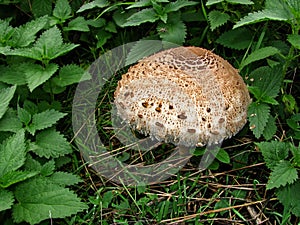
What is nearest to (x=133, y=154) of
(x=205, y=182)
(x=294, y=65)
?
(x=205, y=182)

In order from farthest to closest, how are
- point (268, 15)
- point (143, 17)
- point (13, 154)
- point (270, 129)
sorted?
1. point (143, 17)
2. point (270, 129)
3. point (268, 15)
4. point (13, 154)

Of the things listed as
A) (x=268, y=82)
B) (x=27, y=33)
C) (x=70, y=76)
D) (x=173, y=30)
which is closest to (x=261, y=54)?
(x=268, y=82)

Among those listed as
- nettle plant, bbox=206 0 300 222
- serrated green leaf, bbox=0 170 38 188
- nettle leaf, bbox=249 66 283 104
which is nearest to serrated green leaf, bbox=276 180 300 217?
nettle plant, bbox=206 0 300 222

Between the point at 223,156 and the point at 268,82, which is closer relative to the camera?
the point at 223,156

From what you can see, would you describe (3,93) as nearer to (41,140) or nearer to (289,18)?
(41,140)

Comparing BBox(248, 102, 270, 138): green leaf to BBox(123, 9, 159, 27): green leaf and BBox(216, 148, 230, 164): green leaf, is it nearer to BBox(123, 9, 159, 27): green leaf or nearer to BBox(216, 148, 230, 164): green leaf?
BBox(216, 148, 230, 164): green leaf

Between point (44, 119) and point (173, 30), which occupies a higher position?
point (173, 30)

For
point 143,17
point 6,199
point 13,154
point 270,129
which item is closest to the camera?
point 6,199

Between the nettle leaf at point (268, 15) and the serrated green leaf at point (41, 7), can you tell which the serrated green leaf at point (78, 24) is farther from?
the nettle leaf at point (268, 15)

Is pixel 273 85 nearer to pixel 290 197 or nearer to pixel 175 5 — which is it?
pixel 290 197
